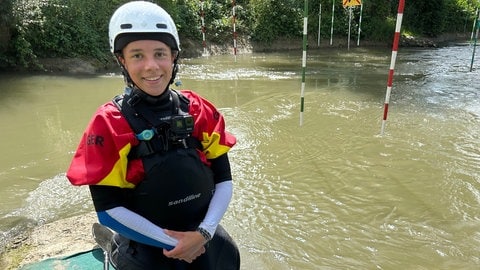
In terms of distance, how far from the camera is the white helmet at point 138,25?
1.40m

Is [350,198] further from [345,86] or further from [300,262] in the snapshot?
[345,86]

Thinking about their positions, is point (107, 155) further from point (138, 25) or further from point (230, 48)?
point (230, 48)

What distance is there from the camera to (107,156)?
1339mm

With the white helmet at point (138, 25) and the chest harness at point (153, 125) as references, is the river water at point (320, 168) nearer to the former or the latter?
the chest harness at point (153, 125)

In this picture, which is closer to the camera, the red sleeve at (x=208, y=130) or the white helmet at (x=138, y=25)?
the white helmet at (x=138, y=25)

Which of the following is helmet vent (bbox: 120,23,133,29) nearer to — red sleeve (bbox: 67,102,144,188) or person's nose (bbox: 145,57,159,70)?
person's nose (bbox: 145,57,159,70)

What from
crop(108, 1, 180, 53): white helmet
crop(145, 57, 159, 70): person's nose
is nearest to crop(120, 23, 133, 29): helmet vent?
crop(108, 1, 180, 53): white helmet

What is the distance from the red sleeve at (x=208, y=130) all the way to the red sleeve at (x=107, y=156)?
28cm

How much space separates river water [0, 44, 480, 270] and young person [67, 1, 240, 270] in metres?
1.31

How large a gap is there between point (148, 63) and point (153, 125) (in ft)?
0.78

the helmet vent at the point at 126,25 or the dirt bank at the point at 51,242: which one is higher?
the helmet vent at the point at 126,25

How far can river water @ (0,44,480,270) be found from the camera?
2.84 meters

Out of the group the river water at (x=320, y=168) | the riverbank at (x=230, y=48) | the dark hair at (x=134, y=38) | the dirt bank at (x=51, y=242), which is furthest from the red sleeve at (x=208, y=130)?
the riverbank at (x=230, y=48)

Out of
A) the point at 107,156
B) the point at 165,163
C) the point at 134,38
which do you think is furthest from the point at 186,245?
the point at 134,38
